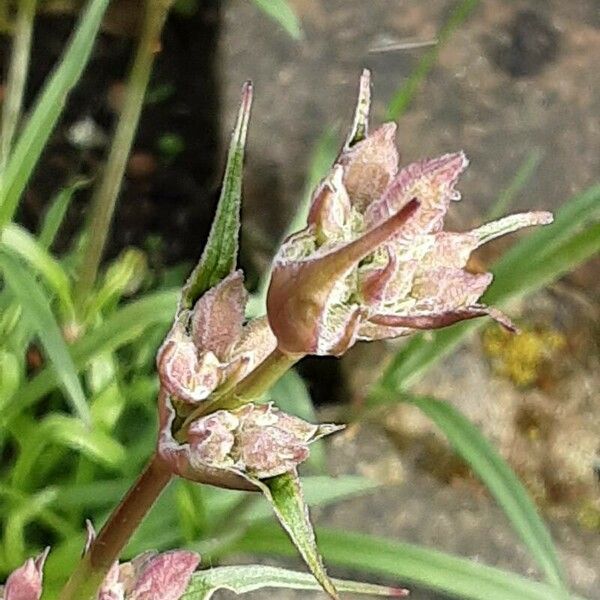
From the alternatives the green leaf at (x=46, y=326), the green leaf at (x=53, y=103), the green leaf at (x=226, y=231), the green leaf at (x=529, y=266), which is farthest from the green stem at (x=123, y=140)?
the green leaf at (x=226, y=231)

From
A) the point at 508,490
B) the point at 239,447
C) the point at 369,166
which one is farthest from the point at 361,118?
the point at 508,490

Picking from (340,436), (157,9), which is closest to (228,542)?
(340,436)

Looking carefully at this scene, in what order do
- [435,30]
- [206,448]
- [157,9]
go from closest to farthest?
[206,448]
[157,9]
[435,30]

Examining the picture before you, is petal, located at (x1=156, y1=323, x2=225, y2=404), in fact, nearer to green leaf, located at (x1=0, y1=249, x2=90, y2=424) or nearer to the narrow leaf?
the narrow leaf

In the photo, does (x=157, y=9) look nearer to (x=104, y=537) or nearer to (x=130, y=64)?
(x=104, y=537)

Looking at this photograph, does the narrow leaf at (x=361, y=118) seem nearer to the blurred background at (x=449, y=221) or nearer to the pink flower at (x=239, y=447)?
the pink flower at (x=239, y=447)
